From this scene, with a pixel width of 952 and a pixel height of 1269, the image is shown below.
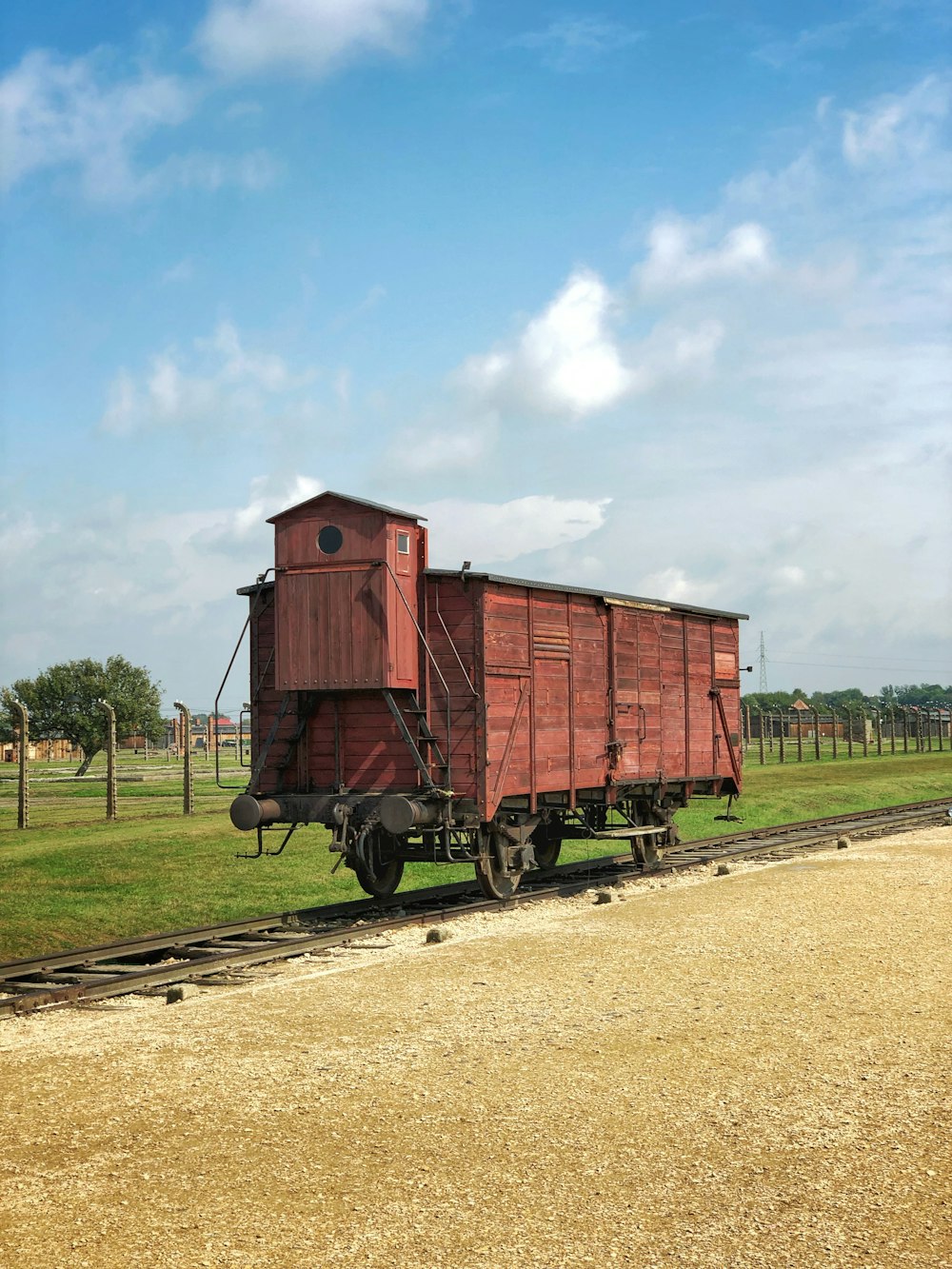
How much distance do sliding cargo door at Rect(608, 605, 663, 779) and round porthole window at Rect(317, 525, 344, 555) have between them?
16.1 feet

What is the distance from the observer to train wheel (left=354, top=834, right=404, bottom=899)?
15906mm

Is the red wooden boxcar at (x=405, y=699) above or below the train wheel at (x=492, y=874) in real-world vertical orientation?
above

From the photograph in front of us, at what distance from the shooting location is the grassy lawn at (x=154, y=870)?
15234 millimetres

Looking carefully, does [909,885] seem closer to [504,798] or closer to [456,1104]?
[504,798]

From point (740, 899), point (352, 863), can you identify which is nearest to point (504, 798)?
point (352, 863)

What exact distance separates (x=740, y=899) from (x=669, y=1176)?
9.67 m

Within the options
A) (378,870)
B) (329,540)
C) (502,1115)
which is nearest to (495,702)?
(329,540)

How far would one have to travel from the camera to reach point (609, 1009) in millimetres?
9797

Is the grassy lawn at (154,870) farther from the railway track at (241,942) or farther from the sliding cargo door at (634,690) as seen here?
the sliding cargo door at (634,690)

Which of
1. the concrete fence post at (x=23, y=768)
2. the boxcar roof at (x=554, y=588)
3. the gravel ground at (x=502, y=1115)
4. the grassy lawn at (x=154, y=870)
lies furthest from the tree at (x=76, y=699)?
the gravel ground at (x=502, y=1115)

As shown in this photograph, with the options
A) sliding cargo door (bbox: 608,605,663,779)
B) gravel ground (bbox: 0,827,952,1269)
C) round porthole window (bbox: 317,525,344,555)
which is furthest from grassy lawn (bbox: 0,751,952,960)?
round porthole window (bbox: 317,525,344,555)

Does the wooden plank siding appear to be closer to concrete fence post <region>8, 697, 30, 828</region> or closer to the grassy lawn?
the grassy lawn

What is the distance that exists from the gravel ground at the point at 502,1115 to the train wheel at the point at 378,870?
Answer: 373 cm

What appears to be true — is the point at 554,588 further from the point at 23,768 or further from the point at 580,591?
the point at 23,768
